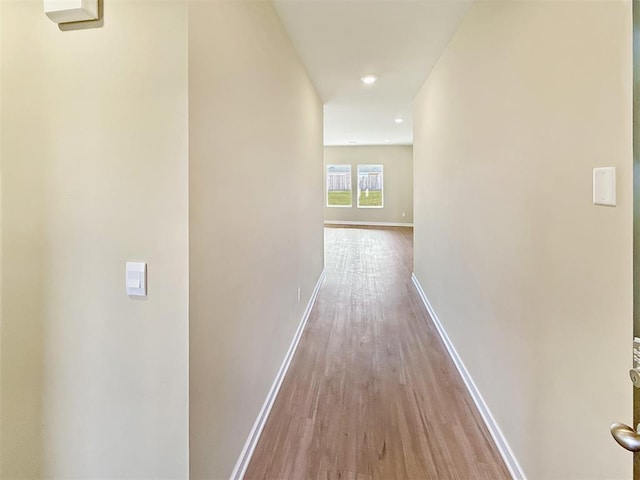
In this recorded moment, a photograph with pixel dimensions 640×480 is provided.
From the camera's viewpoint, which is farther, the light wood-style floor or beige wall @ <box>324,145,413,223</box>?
beige wall @ <box>324,145,413,223</box>

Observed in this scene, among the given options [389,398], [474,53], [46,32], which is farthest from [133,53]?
[389,398]

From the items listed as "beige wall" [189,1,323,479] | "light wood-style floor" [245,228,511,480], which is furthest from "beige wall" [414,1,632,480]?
"beige wall" [189,1,323,479]

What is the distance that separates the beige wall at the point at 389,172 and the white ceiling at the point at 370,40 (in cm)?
641

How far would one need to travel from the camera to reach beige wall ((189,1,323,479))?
1122 millimetres

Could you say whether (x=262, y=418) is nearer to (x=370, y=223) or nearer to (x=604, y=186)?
(x=604, y=186)

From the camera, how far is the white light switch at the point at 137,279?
107 centimetres

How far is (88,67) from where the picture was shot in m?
1.07

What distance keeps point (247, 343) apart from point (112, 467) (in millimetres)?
671

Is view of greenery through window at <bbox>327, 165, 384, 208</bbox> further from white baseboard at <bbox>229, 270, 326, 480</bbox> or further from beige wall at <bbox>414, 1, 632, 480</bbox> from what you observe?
beige wall at <bbox>414, 1, 632, 480</bbox>

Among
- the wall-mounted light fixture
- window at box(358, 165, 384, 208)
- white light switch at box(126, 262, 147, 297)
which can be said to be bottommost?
white light switch at box(126, 262, 147, 297)

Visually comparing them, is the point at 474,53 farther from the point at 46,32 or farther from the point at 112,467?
the point at 112,467

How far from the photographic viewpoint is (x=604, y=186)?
0.97 meters

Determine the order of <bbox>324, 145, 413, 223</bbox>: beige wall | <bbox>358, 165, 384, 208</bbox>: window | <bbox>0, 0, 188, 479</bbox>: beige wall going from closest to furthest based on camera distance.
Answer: <bbox>0, 0, 188, 479</bbox>: beige wall
<bbox>324, 145, 413, 223</bbox>: beige wall
<bbox>358, 165, 384, 208</bbox>: window

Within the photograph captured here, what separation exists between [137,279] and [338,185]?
1066 centimetres
